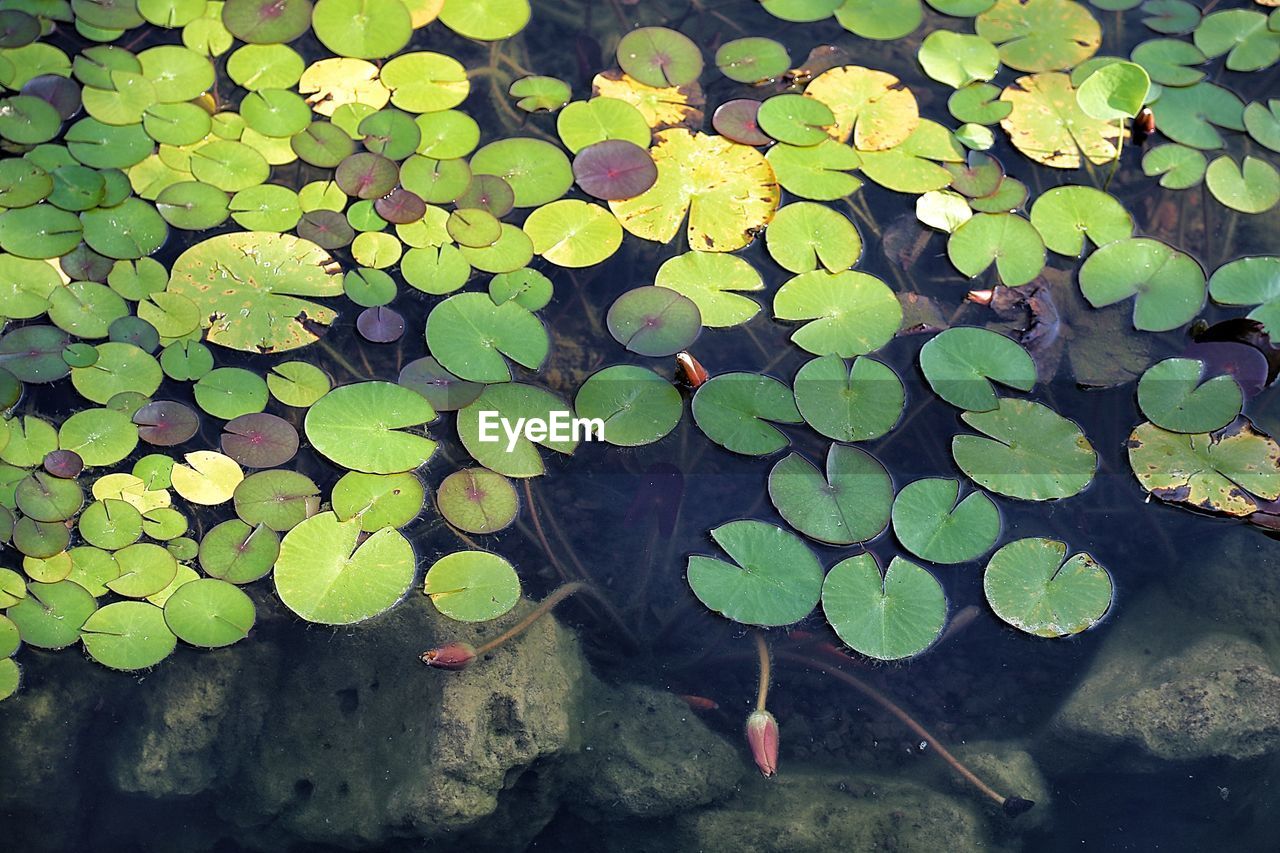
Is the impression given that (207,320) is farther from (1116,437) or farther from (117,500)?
(1116,437)

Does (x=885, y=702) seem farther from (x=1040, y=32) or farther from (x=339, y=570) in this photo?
(x=1040, y=32)

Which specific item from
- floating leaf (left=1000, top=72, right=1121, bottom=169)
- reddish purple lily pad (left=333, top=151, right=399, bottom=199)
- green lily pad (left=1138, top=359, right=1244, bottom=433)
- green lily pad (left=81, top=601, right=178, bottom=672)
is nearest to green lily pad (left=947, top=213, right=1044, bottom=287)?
floating leaf (left=1000, top=72, right=1121, bottom=169)

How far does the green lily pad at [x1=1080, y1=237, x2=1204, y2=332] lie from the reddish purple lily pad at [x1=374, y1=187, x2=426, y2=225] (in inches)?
101

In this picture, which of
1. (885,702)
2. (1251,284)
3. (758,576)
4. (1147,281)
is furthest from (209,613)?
(1251,284)

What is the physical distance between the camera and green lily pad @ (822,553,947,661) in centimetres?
303

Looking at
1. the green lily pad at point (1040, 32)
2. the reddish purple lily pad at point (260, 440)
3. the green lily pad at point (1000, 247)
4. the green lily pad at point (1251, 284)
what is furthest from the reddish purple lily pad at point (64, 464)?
the green lily pad at point (1251, 284)

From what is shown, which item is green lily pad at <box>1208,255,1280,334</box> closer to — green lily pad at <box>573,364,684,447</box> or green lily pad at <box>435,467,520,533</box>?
green lily pad at <box>573,364,684,447</box>

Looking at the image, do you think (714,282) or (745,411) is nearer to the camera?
(745,411)

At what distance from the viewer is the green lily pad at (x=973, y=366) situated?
133 inches

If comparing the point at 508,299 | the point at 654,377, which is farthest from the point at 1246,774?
the point at 508,299

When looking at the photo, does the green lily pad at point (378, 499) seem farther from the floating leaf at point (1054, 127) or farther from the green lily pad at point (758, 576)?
the floating leaf at point (1054, 127)

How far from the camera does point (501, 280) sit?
11.7ft

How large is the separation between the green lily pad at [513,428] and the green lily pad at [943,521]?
1152 mm

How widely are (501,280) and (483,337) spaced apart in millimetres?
260
